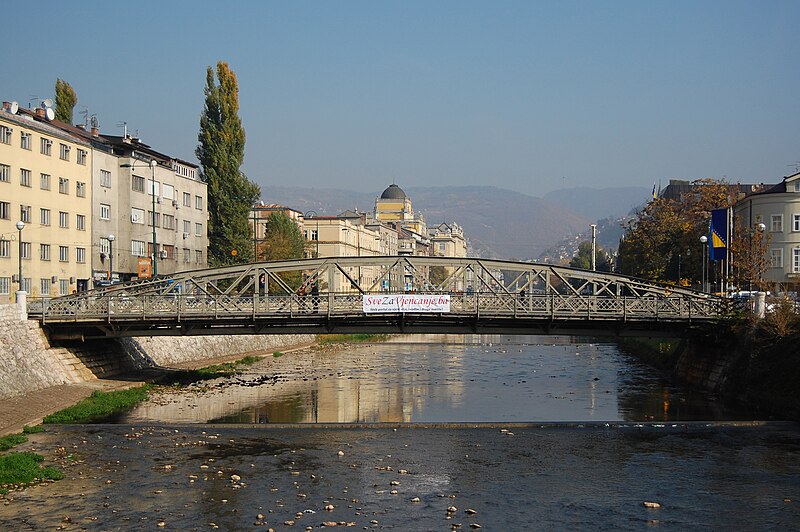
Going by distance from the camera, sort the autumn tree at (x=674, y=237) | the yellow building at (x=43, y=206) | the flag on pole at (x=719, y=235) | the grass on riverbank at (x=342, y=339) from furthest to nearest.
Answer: the grass on riverbank at (x=342, y=339) < the autumn tree at (x=674, y=237) < the yellow building at (x=43, y=206) < the flag on pole at (x=719, y=235)

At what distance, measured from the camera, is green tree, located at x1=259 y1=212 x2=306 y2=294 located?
100m

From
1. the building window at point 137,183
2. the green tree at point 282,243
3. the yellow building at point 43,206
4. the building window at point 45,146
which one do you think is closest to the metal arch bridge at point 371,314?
the yellow building at point 43,206

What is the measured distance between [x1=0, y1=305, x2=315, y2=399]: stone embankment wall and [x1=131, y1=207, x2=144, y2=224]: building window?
17.5 metres

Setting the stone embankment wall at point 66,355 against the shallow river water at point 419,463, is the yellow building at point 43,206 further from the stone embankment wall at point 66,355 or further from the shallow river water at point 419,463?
the shallow river water at point 419,463

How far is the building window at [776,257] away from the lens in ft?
254

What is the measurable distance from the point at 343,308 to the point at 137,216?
37150 mm

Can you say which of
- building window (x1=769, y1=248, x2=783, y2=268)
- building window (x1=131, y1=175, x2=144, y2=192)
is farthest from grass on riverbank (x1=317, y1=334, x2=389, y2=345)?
building window (x1=769, y1=248, x2=783, y2=268)

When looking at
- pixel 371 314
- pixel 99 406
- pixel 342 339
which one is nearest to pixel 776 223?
pixel 371 314

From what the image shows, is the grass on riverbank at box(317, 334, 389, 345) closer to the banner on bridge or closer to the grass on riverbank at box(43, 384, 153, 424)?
the banner on bridge

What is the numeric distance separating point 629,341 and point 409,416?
47891 mm

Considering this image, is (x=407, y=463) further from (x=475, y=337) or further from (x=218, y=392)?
(x=475, y=337)

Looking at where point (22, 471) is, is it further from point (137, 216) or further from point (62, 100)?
point (62, 100)

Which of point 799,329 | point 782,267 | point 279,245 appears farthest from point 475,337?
point 799,329

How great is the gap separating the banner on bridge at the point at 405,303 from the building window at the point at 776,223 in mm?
40151
